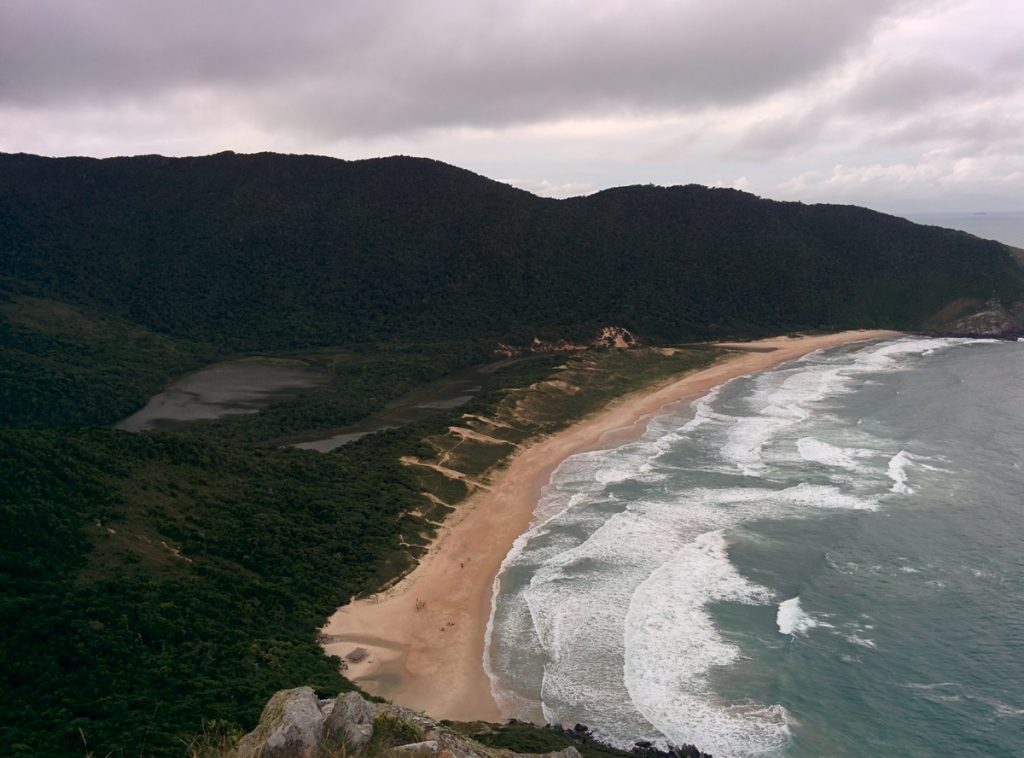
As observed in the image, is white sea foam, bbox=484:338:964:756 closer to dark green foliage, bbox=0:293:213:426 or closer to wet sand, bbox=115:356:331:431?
wet sand, bbox=115:356:331:431

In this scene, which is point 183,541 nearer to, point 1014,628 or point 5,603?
point 5,603

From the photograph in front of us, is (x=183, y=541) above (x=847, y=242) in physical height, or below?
below

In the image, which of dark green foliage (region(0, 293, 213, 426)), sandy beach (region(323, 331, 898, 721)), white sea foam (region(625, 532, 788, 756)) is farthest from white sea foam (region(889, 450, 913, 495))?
dark green foliage (region(0, 293, 213, 426))

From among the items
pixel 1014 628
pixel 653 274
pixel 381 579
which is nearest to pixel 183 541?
pixel 381 579

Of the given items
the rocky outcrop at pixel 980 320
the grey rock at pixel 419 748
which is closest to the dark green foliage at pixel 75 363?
the grey rock at pixel 419 748

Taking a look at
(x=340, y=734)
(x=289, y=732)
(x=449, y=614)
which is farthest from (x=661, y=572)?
(x=289, y=732)

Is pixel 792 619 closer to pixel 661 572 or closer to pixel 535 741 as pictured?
pixel 661 572
